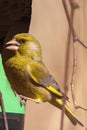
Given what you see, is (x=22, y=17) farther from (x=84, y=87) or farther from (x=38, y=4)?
(x=84, y=87)

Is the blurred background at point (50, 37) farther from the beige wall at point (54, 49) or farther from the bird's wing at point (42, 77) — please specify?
the bird's wing at point (42, 77)

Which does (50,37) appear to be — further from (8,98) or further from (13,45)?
(8,98)

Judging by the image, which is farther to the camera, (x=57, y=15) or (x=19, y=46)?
(x=57, y=15)

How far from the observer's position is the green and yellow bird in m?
0.55

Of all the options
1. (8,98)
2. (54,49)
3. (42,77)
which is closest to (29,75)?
(42,77)

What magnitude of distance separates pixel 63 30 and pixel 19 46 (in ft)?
0.66

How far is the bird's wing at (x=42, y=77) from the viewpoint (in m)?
0.55

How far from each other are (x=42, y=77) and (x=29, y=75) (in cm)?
2

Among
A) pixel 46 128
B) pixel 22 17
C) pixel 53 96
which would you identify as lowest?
pixel 46 128

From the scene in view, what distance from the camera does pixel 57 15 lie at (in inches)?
29.9

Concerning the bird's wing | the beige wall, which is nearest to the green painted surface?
the beige wall

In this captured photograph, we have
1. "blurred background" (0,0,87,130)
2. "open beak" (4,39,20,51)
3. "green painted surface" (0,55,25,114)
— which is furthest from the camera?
"green painted surface" (0,55,25,114)

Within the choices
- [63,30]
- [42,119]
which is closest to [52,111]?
[42,119]

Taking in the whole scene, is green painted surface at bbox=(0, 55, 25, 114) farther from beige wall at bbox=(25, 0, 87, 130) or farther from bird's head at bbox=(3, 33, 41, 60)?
bird's head at bbox=(3, 33, 41, 60)
